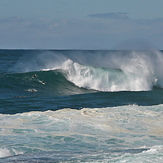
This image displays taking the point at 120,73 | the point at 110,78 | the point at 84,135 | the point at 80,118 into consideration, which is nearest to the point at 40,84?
the point at 110,78

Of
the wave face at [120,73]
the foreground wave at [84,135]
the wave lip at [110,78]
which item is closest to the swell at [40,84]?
the wave face at [120,73]

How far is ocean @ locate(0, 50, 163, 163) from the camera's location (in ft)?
26.2

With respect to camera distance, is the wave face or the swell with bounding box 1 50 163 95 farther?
the wave face

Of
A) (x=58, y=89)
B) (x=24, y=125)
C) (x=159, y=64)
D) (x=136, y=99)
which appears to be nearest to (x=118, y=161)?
(x=24, y=125)

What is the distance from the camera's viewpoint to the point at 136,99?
2020 centimetres

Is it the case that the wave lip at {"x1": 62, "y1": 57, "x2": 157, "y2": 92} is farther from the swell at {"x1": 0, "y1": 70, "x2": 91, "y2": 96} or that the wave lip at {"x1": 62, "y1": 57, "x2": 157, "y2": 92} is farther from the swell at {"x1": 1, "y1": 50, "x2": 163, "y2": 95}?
the swell at {"x1": 0, "y1": 70, "x2": 91, "y2": 96}

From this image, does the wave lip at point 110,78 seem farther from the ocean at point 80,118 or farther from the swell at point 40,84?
the swell at point 40,84

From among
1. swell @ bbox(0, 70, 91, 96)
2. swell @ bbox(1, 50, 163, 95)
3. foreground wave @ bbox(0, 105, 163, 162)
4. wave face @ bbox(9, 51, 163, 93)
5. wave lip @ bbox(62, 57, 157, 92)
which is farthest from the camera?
wave face @ bbox(9, 51, 163, 93)

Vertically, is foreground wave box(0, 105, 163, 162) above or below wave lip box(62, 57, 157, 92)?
below

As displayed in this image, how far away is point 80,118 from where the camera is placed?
1280 cm

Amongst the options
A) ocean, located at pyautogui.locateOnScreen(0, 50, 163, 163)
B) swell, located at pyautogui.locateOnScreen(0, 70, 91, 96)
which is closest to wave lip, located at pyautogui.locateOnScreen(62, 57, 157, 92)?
ocean, located at pyautogui.locateOnScreen(0, 50, 163, 163)

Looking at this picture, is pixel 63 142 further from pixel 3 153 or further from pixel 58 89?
pixel 58 89

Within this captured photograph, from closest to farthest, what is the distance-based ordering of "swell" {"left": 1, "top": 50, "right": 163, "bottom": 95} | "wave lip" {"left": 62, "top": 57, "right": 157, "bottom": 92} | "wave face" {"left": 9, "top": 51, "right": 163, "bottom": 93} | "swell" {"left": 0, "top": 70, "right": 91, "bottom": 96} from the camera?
"swell" {"left": 0, "top": 70, "right": 91, "bottom": 96}, "swell" {"left": 1, "top": 50, "right": 163, "bottom": 95}, "wave lip" {"left": 62, "top": 57, "right": 157, "bottom": 92}, "wave face" {"left": 9, "top": 51, "right": 163, "bottom": 93}

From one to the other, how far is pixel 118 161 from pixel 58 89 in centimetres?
1764
